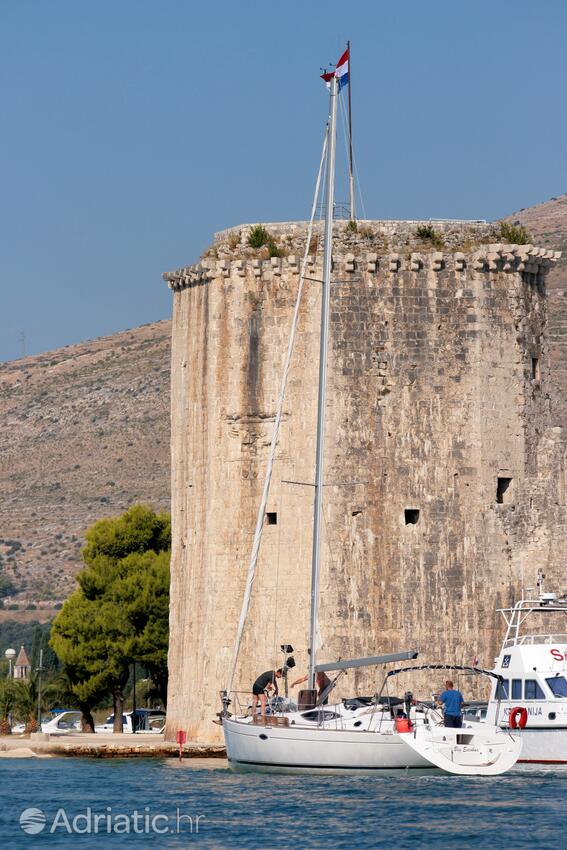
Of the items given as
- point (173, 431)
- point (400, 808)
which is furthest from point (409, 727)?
point (173, 431)

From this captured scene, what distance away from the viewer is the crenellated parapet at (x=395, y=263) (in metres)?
35.3

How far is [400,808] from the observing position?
86.1 feet

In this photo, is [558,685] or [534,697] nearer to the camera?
[558,685]

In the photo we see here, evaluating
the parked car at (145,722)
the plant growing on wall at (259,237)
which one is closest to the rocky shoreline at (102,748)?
the parked car at (145,722)

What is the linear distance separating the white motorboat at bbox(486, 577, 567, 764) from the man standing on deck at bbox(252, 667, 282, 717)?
3.51 metres

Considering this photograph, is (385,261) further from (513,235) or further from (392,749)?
(392,749)

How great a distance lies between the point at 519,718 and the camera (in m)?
30.7

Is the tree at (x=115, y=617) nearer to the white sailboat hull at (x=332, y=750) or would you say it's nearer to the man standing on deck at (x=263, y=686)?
the man standing on deck at (x=263, y=686)

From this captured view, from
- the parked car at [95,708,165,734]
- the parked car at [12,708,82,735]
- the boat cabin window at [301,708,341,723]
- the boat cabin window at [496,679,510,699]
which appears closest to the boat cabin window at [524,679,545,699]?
the boat cabin window at [496,679,510,699]

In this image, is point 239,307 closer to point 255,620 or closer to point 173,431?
point 173,431

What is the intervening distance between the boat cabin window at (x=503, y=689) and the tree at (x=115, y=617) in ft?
49.8

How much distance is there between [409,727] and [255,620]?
6527 millimetres

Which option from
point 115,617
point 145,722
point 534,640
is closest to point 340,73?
point 534,640

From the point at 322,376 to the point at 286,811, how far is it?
30.0 feet
